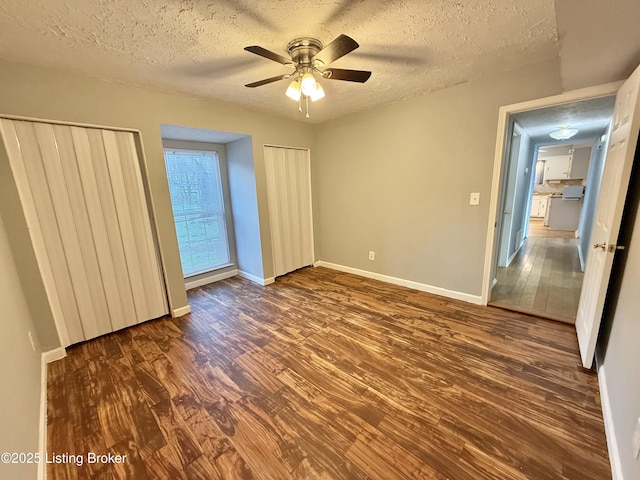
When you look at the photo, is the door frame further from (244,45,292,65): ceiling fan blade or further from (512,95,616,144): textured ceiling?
(244,45,292,65): ceiling fan blade

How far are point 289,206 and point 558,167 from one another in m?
8.43

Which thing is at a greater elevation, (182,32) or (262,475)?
(182,32)

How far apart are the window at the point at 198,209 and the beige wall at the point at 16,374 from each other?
5.72 ft

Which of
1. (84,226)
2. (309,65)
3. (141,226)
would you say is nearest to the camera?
(309,65)

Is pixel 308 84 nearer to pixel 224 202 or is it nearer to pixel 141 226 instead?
pixel 141 226

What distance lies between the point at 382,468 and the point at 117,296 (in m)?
2.66

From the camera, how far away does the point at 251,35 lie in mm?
1635

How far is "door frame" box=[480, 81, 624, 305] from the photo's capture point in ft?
6.44

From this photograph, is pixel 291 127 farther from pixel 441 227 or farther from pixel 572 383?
pixel 572 383

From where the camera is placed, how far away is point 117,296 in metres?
2.46

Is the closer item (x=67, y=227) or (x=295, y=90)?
(x=295, y=90)

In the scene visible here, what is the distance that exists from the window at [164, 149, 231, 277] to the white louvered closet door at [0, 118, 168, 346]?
3.15ft

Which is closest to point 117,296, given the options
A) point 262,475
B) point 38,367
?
point 38,367

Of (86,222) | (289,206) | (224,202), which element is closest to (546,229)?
(289,206)
